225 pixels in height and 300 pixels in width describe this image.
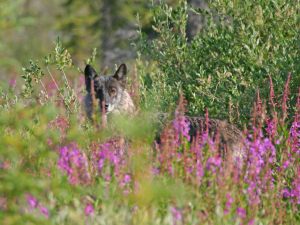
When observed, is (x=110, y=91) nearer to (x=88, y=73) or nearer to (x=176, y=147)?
(x=88, y=73)

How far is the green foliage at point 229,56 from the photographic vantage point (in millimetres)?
10891

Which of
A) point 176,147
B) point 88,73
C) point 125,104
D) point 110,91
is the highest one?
point 88,73

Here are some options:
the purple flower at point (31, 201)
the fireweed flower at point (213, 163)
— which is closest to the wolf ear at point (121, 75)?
the fireweed flower at point (213, 163)

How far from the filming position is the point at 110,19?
1690 inches

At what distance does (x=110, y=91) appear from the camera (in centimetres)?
1311

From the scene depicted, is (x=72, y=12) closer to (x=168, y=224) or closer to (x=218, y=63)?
(x=218, y=63)

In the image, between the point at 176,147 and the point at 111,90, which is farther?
the point at 111,90

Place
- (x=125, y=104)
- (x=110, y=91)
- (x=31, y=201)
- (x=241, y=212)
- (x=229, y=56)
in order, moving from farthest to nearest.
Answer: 1. (x=110, y=91)
2. (x=125, y=104)
3. (x=229, y=56)
4. (x=241, y=212)
5. (x=31, y=201)

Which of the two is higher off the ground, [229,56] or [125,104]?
[229,56]

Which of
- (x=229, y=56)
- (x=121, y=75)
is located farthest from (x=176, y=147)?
(x=121, y=75)

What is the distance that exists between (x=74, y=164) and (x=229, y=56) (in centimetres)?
533

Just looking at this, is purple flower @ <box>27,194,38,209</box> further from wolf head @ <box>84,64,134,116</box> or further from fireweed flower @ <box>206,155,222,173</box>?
wolf head @ <box>84,64,134,116</box>

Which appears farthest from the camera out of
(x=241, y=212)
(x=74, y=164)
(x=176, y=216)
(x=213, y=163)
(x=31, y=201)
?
(x=213, y=163)

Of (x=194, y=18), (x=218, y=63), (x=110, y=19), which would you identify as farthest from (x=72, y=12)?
(x=218, y=63)
